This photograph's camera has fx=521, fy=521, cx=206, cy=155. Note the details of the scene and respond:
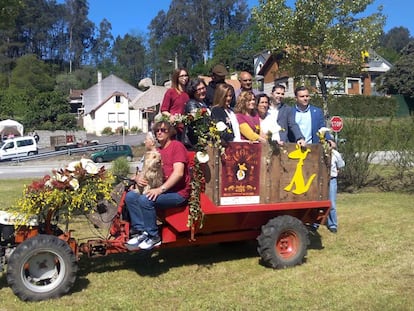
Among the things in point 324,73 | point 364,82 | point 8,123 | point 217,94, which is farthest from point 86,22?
point 217,94

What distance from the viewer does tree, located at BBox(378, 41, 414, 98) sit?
45.2 metres

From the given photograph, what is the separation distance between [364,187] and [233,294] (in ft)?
28.2

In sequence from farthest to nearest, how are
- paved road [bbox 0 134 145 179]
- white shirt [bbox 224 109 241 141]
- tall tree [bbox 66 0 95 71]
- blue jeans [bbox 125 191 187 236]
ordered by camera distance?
tall tree [bbox 66 0 95 71]
paved road [bbox 0 134 145 179]
white shirt [bbox 224 109 241 141]
blue jeans [bbox 125 191 187 236]

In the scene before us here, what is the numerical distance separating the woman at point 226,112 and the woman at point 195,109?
129 mm

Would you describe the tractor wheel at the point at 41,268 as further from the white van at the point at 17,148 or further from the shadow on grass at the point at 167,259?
the white van at the point at 17,148

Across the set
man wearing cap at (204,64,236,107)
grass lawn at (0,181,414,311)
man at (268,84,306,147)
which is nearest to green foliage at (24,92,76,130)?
man wearing cap at (204,64,236,107)

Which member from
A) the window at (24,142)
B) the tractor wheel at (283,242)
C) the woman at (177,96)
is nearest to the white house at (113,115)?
the window at (24,142)

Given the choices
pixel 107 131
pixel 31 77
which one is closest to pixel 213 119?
pixel 107 131

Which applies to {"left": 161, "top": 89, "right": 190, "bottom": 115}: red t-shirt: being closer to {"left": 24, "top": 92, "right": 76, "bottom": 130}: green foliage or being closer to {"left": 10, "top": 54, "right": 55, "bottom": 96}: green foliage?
{"left": 24, "top": 92, "right": 76, "bottom": 130}: green foliage

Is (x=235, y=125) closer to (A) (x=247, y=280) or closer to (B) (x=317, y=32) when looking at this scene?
(A) (x=247, y=280)

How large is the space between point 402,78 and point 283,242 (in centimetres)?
4361

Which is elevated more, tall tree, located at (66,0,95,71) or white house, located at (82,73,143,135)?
tall tree, located at (66,0,95,71)

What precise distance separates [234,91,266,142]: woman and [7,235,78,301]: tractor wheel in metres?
2.32

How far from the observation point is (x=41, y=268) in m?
4.97
